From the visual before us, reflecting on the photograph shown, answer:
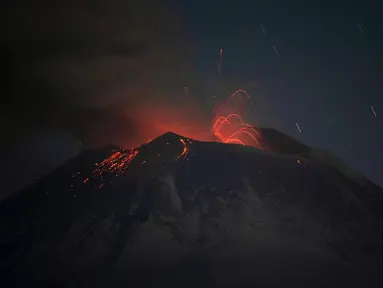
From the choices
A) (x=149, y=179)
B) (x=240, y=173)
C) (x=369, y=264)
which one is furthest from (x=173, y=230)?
(x=369, y=264)

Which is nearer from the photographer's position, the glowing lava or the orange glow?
the orange glow

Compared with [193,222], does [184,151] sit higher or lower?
higher

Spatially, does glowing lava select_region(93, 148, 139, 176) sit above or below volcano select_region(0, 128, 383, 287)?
above

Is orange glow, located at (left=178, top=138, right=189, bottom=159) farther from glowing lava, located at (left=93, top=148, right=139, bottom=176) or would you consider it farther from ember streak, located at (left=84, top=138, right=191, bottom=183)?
glowing lava, located at (left=93, top=148, right=139, bottom=176)

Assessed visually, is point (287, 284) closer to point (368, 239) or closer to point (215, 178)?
point (368, 239)

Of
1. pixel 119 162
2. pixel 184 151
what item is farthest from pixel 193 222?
pixel 119 162

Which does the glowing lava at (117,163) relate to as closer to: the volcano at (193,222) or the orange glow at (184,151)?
the volcano at (193,222)

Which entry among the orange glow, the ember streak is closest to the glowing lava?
the ember streak

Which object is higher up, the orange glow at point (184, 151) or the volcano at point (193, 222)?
the orange glow at point (184, 151)

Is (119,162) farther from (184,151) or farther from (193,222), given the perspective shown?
(193,222)

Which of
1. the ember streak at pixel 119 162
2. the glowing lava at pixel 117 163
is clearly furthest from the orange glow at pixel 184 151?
the glowing lava at pixel 117 163
